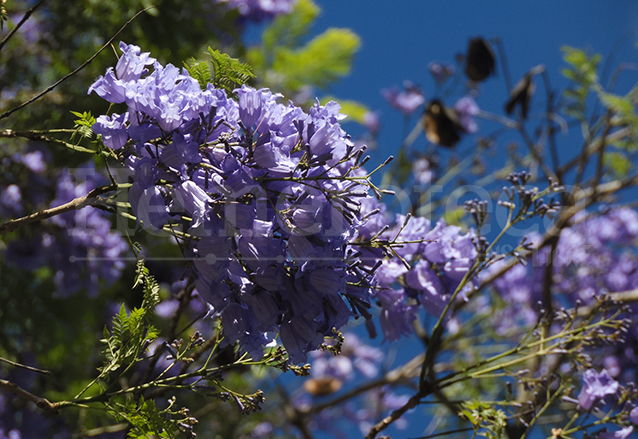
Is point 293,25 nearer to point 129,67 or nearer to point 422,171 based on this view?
point 422,171

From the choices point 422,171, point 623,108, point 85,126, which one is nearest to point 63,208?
point 85,126

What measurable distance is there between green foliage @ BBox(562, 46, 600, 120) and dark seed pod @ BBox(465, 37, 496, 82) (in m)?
0.50

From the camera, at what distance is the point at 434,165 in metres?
2.12

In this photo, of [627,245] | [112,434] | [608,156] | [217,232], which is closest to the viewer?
[217,232]

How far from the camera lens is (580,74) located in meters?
1.43

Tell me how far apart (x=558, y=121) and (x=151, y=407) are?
1320mm

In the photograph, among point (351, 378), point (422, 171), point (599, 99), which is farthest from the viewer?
point (351, 378)

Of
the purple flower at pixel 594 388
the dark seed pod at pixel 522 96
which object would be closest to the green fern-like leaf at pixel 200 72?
the purple flower at pixel 594 388

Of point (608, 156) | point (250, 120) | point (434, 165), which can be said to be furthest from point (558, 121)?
point (250, 120)

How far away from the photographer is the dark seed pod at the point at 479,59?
193 cm

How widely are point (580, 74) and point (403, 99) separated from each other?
135 centimetres

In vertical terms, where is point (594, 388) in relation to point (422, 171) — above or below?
below

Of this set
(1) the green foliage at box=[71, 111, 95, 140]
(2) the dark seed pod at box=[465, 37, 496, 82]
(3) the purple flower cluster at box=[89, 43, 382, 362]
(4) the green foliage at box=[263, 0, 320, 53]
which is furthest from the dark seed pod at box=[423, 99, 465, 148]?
(1) the green foliage at box=[71, 111, 95, 140]

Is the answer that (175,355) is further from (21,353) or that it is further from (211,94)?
(21,353)
